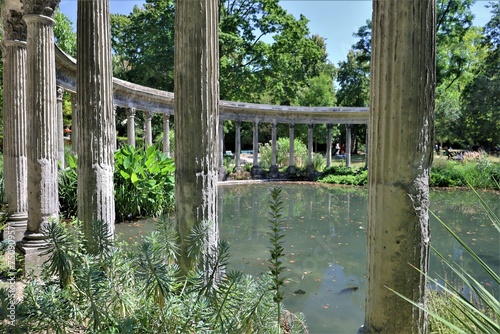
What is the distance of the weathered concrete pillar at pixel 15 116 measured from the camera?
9.77 meters

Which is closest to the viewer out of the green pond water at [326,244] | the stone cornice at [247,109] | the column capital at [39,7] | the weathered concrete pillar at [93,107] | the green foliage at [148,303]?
the green foliage at [148,303]

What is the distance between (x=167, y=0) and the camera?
35.3m

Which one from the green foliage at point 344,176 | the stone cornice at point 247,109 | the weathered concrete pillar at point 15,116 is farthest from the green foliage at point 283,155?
the weathered concrete pillar at point 15,116

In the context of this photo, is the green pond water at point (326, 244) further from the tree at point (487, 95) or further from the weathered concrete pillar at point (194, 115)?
the tree at point (487, 95)

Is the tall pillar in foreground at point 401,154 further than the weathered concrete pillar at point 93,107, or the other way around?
the weathered concrete pillar at point 93,107

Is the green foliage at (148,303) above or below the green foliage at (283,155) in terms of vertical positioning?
below

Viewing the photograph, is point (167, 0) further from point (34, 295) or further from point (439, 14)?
point (34, 295)

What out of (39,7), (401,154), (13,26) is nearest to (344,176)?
(13,26)

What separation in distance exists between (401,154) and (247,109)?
3296cm

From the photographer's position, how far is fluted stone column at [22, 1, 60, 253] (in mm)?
8164

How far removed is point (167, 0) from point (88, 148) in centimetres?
3340

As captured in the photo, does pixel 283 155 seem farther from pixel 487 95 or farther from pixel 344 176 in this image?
pixel 487 95

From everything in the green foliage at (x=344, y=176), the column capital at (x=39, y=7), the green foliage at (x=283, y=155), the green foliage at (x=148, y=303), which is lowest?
the green foliage at (x=344, y=176)

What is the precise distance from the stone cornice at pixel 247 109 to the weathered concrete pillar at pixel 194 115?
20616 mm
